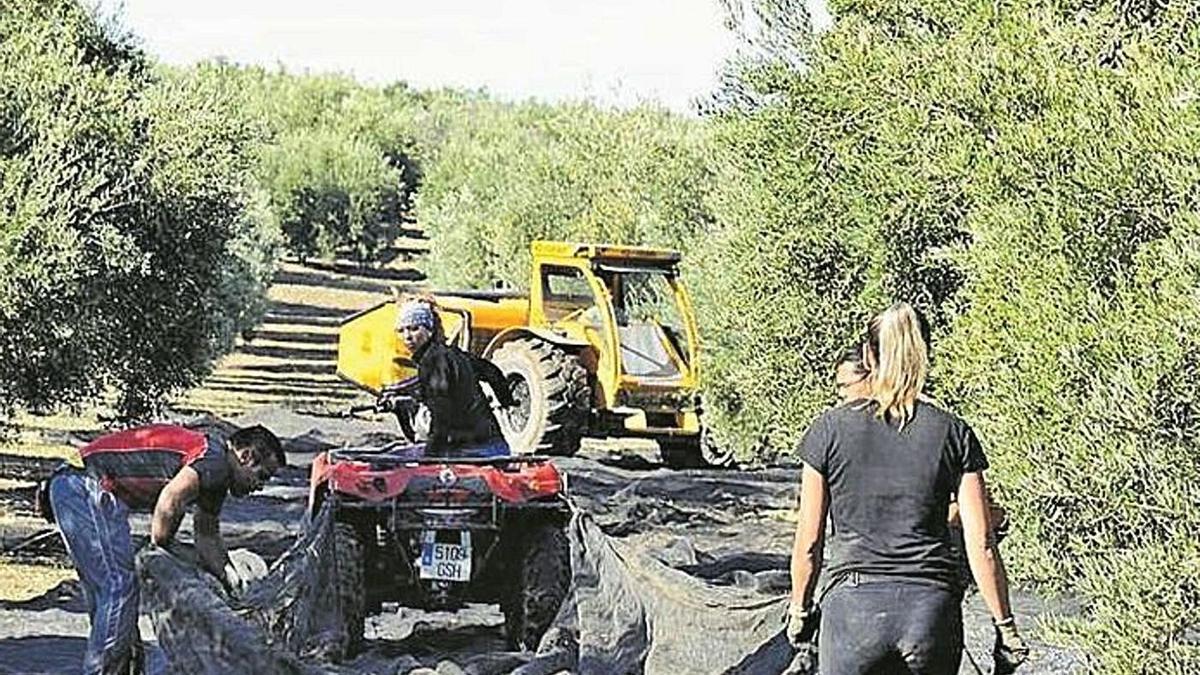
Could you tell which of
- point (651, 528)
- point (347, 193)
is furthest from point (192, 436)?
point (347, 193)

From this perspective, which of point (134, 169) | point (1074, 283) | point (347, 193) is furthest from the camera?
point (347, 193)

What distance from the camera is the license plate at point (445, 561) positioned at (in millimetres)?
11195

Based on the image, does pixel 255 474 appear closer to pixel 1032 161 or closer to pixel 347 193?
pixel 1032 161

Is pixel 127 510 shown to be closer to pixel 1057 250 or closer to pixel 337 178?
pixel 1057 250

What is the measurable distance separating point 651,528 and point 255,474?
946 cm

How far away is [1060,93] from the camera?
11.1 m

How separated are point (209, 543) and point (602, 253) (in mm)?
14964

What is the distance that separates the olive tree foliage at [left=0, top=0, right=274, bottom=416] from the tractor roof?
364 centimetres

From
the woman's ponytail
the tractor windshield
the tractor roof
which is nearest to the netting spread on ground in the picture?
the woman's ponytail

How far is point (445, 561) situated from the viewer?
11.2 m

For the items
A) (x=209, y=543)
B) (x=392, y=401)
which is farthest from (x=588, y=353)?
(x=209, y=543)

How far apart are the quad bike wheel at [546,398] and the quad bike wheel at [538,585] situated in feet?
38.2

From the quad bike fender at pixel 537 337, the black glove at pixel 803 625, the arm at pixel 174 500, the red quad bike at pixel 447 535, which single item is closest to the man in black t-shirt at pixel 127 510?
the arm at pixel 174 500

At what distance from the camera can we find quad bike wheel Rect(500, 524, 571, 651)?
11242 millimetres
